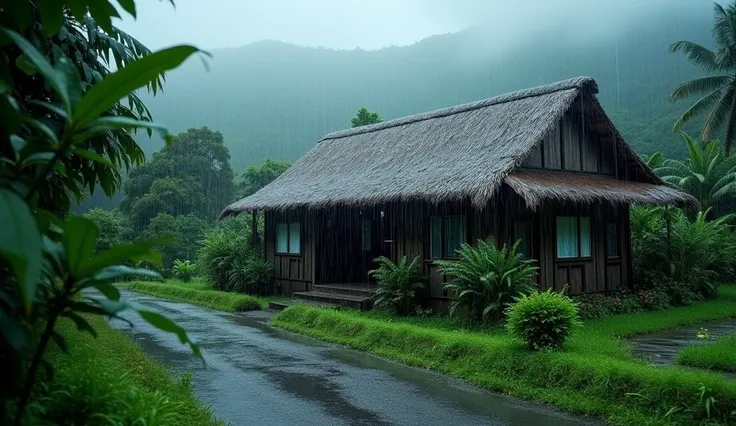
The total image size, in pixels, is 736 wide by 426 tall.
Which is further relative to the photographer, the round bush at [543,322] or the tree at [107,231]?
the tree at [107,231]

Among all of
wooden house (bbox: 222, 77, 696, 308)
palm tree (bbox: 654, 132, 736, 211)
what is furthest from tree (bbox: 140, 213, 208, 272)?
palm tree (bbox: 654, 132, 736, 211)

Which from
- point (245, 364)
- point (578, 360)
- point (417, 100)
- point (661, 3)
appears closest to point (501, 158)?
point (578, 360)

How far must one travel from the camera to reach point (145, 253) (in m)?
1.75

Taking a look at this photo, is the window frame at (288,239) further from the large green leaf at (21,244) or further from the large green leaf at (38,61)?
the large green leaf at (21,244)

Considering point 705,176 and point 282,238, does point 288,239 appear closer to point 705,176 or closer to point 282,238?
point 282,238

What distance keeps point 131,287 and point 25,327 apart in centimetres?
2447

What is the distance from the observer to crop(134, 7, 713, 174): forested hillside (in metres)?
58.2

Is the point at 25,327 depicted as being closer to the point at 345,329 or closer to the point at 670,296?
the point at 345,329

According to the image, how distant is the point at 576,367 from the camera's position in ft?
23.1

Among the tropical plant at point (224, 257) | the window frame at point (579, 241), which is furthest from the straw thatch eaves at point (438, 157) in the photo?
the tropical plant at point (224, 257)

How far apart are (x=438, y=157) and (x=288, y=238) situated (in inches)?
244

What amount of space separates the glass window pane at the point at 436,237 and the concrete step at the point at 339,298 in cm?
182

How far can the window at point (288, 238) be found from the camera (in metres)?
17.8

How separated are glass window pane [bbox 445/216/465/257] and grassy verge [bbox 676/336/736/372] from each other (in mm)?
5308
